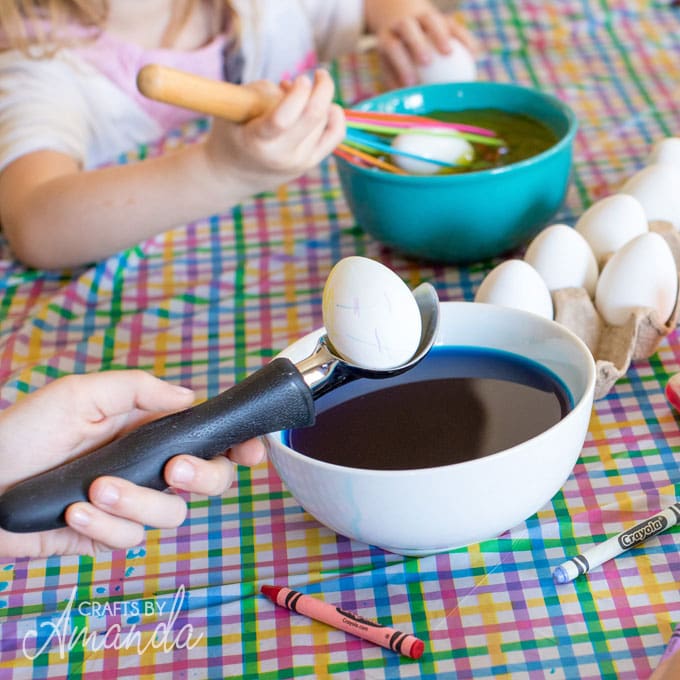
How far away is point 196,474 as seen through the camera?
0.54 m

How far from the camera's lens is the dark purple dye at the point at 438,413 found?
550 millimetres

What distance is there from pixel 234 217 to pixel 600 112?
18.3 inches

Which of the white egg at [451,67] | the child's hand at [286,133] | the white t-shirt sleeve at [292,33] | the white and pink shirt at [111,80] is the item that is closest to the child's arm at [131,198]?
the child's hand at [286,133]

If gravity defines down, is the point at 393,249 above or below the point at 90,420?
below

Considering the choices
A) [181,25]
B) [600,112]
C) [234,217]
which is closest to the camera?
[234,217]

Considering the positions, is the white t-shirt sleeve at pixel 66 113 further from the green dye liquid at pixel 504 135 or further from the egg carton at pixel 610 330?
the egg carton at pixel 610 330

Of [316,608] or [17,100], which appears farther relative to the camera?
[17,100]

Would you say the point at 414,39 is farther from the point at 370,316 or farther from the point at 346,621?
the point at 346,621

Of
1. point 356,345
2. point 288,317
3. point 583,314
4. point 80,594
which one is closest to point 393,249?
point 288,317

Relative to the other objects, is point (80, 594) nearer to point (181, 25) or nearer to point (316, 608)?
point (316, 608)

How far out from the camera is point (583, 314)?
2.31 feet

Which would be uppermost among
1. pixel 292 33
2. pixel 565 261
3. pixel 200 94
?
pixel 200 94

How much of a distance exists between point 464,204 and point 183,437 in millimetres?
391

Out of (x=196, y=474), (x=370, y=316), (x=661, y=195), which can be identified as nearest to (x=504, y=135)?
(x=661, y=195)
